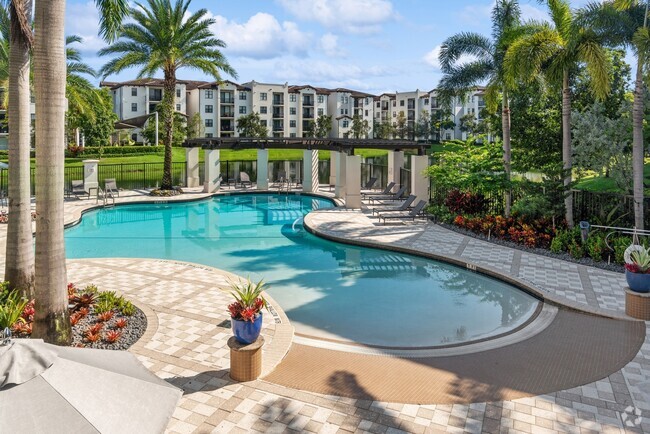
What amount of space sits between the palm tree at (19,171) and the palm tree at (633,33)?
14.3m

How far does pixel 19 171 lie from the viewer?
911cm

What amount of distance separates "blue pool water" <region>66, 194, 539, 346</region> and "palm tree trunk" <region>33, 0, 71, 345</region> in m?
4.35

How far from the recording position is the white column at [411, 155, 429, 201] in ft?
77.5

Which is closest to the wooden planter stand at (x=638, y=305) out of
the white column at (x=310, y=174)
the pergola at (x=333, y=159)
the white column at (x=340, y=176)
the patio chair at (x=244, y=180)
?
the pergola at (x=333, y=159)

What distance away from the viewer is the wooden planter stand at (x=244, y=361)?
7.14 metres

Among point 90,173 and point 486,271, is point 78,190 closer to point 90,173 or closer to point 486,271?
point 90,173

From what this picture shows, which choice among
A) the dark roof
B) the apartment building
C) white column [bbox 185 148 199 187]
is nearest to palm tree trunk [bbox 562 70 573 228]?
the dark roof

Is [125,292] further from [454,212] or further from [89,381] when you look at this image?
[454,212]

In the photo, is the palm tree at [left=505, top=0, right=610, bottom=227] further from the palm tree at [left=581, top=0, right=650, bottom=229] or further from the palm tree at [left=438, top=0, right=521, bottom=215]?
the palm tree at [left=438, top=0, right=521, bottom=215]

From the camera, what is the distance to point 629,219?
1591cm

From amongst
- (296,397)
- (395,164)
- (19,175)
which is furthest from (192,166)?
(296,397)

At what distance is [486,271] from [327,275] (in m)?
4.13

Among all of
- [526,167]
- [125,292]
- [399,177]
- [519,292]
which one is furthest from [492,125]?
[125,292]

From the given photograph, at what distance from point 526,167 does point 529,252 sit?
44.4ft
